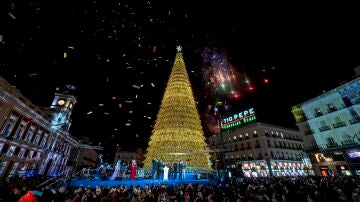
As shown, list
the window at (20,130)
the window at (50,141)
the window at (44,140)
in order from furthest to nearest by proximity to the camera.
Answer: the window at (50,141) < the window at (44,140) < the window at (20,130)

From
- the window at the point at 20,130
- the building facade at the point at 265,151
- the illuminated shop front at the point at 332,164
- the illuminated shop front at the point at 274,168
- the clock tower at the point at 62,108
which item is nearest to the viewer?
the window at the point at 20,130

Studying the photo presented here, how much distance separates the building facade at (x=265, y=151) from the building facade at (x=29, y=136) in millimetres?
36605

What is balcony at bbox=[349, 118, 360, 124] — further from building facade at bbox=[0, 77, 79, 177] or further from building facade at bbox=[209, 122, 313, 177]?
building facade at bbox=[0, 77, 79, 177]

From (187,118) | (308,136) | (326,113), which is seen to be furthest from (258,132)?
(187,118)

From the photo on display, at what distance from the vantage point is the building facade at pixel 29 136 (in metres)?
21.5

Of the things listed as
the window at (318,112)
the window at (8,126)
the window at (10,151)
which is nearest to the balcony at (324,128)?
the window at (318,112)

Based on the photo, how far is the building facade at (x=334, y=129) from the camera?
2419 cm

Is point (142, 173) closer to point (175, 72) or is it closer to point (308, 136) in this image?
point (175, 72)

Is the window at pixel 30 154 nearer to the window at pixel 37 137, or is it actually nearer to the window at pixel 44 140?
the window at pixel 37 137

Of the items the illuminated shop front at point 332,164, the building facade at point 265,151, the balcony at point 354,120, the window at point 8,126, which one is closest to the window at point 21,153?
the window at point 8,126

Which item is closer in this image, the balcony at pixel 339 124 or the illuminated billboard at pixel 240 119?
the balcony at pixel 339 124

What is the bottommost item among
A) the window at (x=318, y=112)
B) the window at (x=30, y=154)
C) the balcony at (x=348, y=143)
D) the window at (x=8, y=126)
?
the window at (x=30, y=154)

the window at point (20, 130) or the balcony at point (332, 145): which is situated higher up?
the window at point (20, 130)

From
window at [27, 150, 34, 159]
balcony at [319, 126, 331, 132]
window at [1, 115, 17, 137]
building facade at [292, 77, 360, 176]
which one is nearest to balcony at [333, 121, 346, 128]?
building facade at [292, 77, 360, 176]
